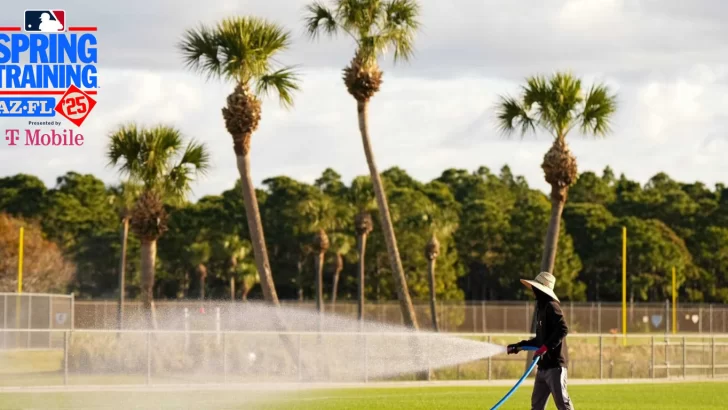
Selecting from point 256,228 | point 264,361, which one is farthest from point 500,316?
point 264,361

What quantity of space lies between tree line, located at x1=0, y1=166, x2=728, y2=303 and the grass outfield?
50.7m

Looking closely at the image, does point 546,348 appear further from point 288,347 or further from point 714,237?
point 714,237

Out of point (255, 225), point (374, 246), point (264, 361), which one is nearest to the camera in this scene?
point (264, 361)

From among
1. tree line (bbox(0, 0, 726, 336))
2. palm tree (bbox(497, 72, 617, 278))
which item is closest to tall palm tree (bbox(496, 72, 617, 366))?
palm tree (bbox(497, 72, 617, 278))

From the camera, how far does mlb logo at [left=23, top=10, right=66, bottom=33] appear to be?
2698cm

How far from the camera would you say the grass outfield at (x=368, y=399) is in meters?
23.7

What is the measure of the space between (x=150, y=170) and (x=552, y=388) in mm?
28218

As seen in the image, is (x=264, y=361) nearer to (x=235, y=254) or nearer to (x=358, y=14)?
(x=358, y=14)

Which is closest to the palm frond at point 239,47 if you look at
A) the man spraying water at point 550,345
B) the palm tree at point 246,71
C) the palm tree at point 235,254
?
the palm tree at point 246,71

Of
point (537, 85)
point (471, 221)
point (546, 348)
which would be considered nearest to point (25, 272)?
point (471, 221)

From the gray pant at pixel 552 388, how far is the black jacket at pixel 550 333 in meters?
0.09

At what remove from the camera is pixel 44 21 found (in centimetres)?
2734

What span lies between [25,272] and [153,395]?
2251 inches

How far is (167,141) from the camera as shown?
4197cm
